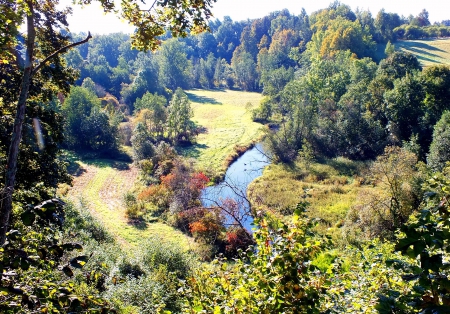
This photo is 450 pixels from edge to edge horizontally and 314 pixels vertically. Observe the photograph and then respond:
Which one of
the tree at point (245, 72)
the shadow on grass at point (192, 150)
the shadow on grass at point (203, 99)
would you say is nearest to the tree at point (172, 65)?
the shadow on grass at point (203, 99)

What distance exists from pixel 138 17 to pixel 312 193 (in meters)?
26.3

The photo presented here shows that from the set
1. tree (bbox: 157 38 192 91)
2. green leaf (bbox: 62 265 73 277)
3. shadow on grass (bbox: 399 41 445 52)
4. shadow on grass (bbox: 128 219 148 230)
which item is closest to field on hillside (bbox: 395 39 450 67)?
shadow on grass (bbox: 399 41 445 52)

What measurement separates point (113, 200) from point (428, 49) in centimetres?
7648

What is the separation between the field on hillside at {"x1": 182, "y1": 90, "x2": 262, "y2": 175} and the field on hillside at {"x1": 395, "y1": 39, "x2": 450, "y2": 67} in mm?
35224

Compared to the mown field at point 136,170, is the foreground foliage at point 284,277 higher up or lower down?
higher up

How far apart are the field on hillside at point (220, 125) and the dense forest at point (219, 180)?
1.52 metres

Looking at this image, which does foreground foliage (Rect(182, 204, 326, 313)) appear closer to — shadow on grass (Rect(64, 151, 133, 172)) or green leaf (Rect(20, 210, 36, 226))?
green leaf (Rect(20, 210, 36, 226))

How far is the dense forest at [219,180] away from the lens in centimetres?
311

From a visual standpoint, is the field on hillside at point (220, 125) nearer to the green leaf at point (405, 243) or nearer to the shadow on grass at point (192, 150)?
the shadow on grass at point (192, 150)

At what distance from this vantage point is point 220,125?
5944cm

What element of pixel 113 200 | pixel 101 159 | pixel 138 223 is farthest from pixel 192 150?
pixel 138 223

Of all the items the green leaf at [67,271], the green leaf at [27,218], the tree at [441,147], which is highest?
the green leaf at [27,218]

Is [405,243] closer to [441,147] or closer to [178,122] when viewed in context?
[441,147]

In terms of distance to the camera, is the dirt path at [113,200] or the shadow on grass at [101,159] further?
the shadow on grass at [101,159]
